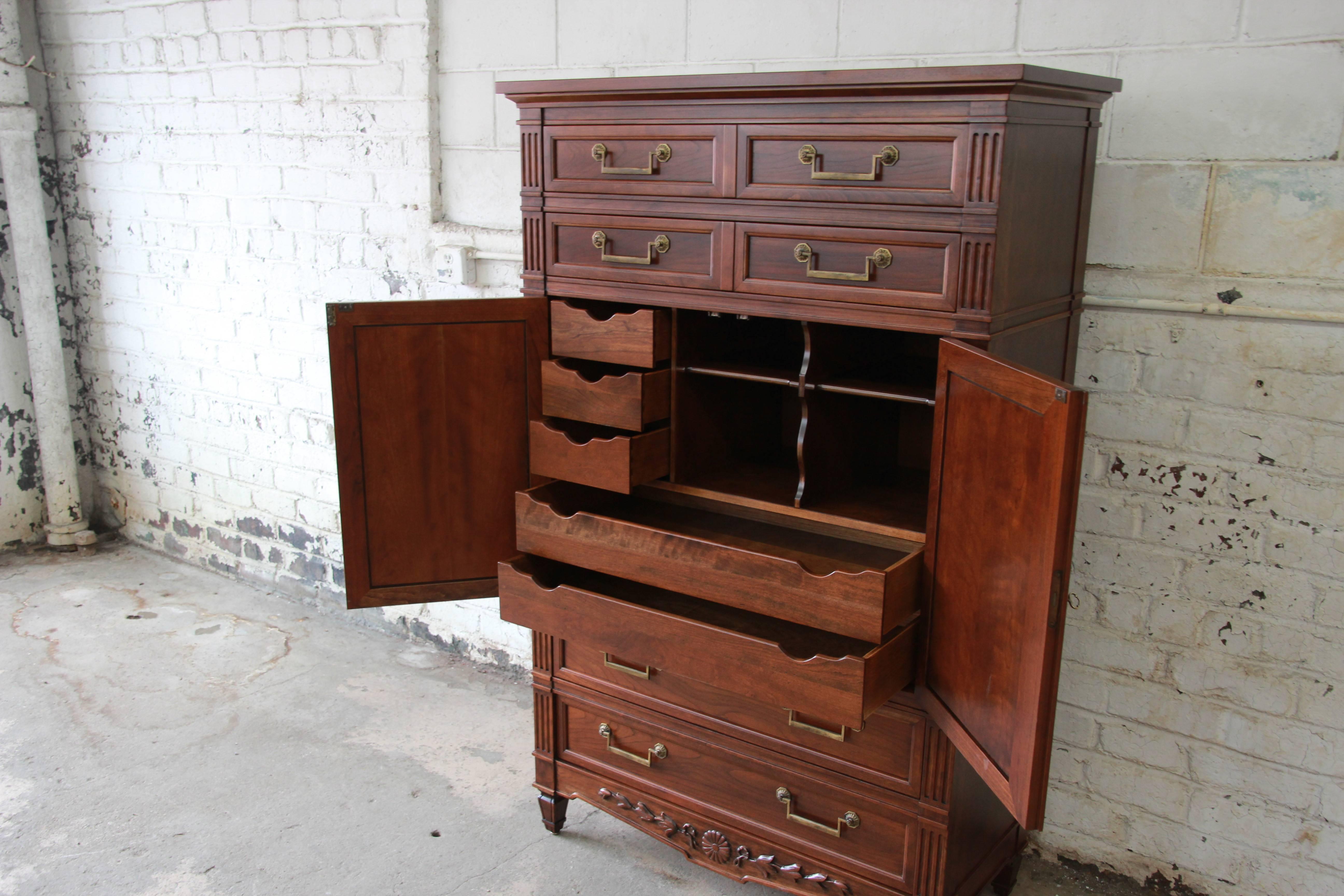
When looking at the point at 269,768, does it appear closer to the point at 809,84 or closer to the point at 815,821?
the point at 815,821

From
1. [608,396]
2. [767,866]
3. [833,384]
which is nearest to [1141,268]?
[833,384]

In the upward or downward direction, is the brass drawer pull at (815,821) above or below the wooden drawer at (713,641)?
below

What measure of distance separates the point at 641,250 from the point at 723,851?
1.22 meters

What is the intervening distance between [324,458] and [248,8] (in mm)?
1429

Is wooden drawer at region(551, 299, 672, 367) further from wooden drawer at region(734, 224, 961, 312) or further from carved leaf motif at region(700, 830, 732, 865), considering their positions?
carved leaf motif at region(700, 830, 732, 865)

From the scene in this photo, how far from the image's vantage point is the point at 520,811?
8.50 feet

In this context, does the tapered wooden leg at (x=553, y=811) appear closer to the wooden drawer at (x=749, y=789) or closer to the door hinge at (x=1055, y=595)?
the wooden drawer at (x=749, y=789)

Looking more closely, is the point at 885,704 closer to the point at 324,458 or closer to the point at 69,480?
the point at 324,458

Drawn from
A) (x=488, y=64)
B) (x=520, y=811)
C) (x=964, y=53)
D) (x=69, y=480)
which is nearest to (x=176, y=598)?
(x=69, y=480)

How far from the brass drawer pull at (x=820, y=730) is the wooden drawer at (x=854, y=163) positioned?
91 cm

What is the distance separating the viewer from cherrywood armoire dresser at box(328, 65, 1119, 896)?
162 centimetres

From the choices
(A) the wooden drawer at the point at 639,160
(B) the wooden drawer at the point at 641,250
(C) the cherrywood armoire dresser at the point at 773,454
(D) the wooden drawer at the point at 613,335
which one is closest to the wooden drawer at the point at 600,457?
(C) the cherrywood armoire dresser at the point at 773,454

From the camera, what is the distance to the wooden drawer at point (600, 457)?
6.77 ft

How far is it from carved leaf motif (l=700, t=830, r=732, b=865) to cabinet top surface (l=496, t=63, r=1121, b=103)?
143cm
